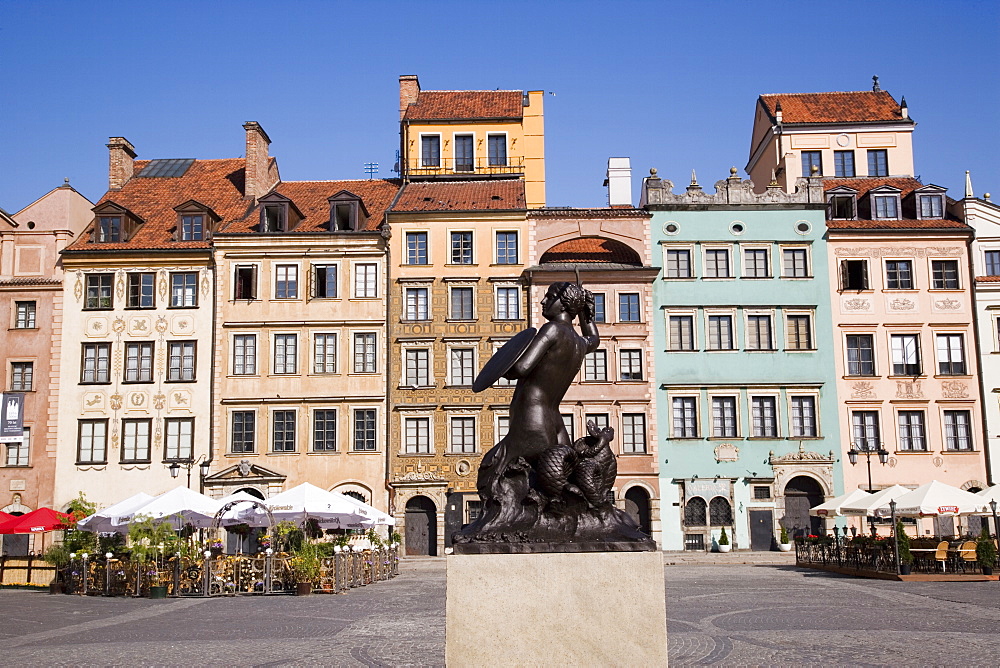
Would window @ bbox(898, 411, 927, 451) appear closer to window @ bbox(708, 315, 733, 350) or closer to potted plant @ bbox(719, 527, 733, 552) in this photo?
window @ bbox(708, 315, 733, 350)

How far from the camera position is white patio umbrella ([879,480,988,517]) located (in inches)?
1044

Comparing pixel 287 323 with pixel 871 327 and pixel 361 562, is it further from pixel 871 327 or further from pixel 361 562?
pixel 871 327

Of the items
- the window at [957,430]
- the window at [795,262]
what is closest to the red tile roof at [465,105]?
the window at [795,262]

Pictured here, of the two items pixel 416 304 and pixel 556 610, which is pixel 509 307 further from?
pixel 556 610

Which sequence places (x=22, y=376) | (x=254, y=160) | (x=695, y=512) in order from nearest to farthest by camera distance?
(x=695, y=512), (x=22, y=376), (x=254, y=160)

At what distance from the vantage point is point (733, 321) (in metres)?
41.0

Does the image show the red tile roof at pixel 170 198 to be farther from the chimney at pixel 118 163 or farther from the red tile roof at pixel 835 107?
the red tile roof at pixel 835 107

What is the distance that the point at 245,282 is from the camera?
4106cm

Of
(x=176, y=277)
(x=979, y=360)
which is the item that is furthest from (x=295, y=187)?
(x=979, y=360)

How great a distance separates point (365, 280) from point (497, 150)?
8838 mm

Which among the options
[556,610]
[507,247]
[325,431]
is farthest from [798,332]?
[556,610]

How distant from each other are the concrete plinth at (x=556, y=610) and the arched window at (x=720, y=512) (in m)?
32.7

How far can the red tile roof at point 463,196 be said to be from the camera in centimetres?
4172

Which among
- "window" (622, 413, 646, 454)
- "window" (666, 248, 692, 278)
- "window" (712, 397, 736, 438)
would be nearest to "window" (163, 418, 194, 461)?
"window" (622, 413, 646, 454)
